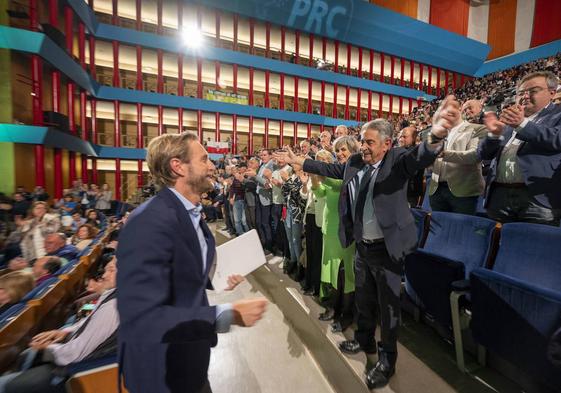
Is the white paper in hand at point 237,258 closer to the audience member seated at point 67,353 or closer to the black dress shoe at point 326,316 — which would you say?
the audience member seated at point 67,353

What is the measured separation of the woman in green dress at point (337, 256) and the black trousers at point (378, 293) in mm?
354

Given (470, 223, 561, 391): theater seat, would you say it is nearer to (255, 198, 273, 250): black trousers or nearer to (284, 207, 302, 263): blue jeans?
(284, 207, 302, 263): blue jeans

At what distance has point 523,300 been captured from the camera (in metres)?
1.25

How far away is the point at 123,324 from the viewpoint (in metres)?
0.78

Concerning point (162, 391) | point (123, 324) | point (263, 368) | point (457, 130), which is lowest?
point (263, 368)

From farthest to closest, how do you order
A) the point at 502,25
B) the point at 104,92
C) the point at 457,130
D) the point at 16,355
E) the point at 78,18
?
the point at 502,25 < the point at 104,92 < the point at 78,18 < the point at 457,130 < the point at 16,355

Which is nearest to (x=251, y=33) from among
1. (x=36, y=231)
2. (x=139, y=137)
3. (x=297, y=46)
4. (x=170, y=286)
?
(x=297, y=46)

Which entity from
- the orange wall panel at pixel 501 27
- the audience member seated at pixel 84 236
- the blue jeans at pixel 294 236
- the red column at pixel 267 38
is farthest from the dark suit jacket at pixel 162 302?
the orange wall panel at pixel 501 27

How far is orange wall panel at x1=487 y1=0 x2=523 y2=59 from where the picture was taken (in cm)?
1678

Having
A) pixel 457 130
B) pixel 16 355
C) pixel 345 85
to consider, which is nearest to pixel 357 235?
pixel 457 130

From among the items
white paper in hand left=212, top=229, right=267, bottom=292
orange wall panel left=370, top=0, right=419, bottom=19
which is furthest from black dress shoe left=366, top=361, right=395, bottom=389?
orange wall panel left=370, top=0, right=419, bottom=19

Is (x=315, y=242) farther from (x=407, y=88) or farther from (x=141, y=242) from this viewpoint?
(x=407, y=88)

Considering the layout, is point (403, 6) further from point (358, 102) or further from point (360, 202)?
point (360, 202)

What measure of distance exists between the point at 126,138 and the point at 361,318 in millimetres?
15199
